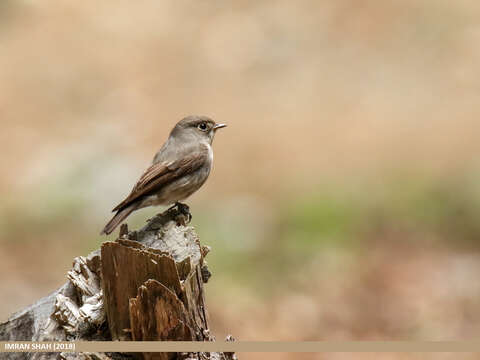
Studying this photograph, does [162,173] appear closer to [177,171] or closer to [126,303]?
[177,171]

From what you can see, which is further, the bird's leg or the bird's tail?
the bird's leg

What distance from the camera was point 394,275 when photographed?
413 inches

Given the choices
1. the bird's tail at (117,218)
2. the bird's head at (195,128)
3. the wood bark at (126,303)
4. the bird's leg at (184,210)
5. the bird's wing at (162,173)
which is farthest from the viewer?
the bird's head at (195,128)

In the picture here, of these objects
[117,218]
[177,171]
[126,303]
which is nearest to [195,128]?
[177,171]

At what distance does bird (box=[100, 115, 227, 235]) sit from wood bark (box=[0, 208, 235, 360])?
126 cm

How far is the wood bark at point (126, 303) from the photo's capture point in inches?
188

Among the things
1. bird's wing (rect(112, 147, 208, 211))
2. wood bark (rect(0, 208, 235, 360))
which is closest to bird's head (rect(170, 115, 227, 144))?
bird's wing (rect(112, 147, 208, 211))

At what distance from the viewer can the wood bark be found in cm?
479

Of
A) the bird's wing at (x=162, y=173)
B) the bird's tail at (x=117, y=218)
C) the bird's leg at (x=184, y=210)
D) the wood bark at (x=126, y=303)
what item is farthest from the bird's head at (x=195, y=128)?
the wood bark at (x=126, y=303)

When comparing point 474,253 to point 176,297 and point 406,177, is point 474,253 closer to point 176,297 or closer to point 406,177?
point 406,177

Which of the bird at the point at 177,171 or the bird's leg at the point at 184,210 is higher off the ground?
the bird at the point at 177,171

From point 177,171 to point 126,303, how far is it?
2.59m

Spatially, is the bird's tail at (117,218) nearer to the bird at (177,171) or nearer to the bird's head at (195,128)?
the bird at (177,171)

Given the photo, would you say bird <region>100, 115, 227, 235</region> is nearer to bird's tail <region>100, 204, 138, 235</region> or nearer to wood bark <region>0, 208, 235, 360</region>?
bird's tail <region>100, 204, 138, 235</region>
